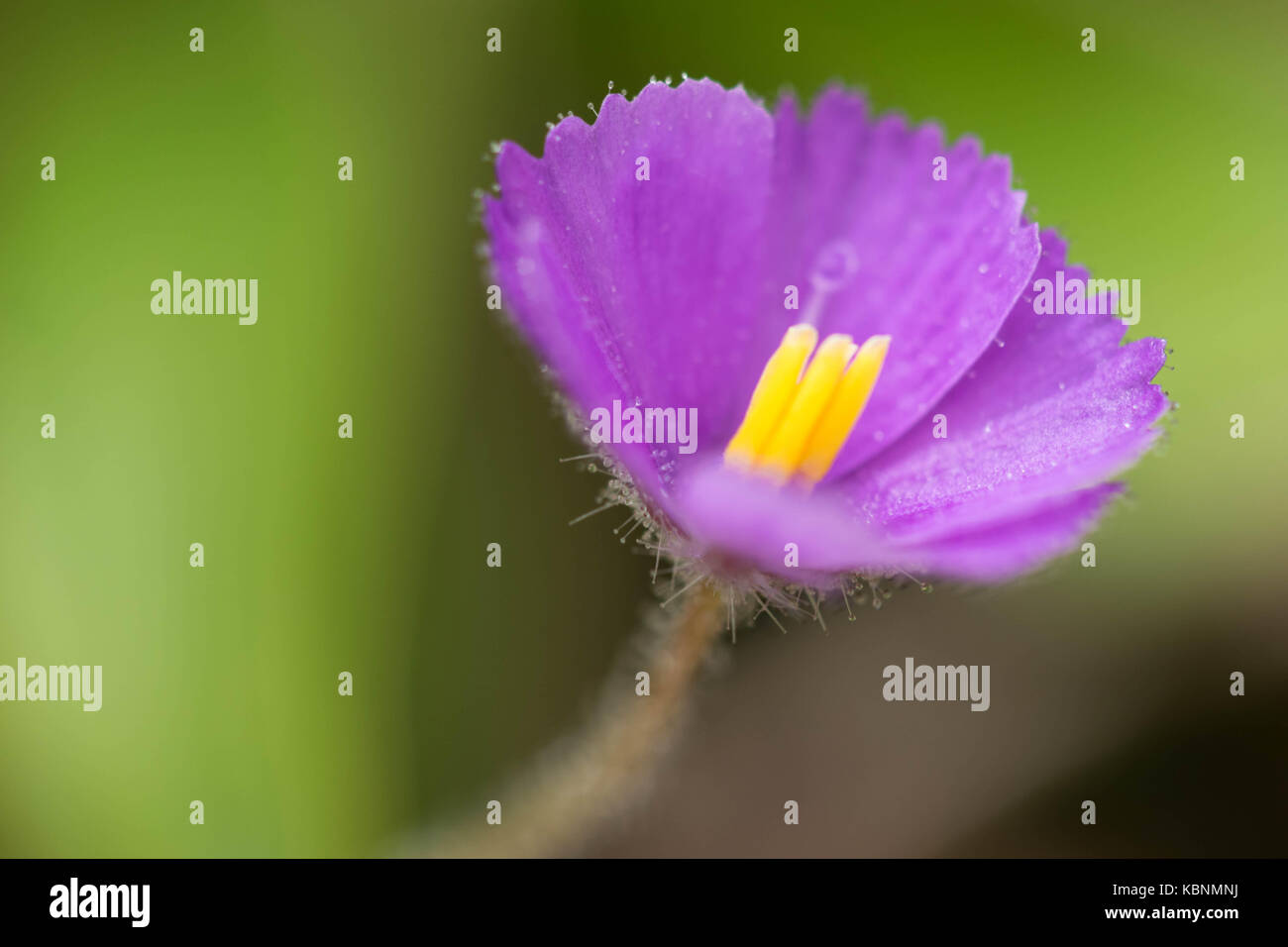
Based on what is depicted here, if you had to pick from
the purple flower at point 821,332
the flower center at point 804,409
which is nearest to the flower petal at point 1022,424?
the purple flower at point 821,332

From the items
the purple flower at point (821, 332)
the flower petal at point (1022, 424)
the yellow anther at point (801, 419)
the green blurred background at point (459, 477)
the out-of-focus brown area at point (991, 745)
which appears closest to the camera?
the purple flower at point (821, 332)

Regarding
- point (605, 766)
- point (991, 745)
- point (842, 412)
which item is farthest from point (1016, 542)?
point (991, 745)

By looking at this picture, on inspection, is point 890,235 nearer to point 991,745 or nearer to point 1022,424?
point 1022,424

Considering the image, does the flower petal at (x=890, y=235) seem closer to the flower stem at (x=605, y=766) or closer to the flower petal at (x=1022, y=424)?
the flower petal at (x=1022, y=424)

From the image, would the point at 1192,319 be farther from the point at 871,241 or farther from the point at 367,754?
the point at 367,754
